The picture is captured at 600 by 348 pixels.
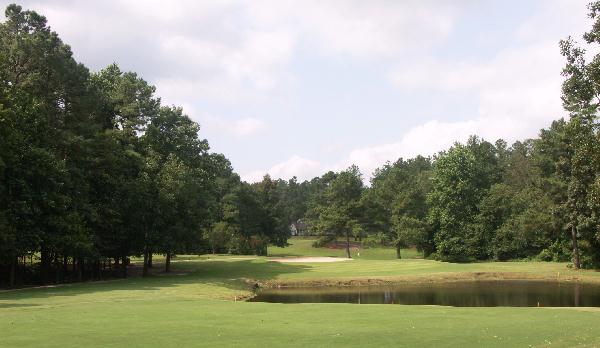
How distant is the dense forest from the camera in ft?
128

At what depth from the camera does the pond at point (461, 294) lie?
1405 inches

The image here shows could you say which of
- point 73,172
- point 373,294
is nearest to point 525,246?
point 373,294

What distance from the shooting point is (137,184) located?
4928 cm

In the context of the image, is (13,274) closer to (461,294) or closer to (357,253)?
(461,294)

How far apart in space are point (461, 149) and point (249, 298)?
51.9m

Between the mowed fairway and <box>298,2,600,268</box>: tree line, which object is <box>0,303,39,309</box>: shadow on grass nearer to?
the mowed fairway

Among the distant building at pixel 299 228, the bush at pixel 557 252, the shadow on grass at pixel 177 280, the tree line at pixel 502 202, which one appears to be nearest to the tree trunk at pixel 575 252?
the tree line at pixel 502 202

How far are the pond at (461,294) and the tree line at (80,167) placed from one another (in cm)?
1398

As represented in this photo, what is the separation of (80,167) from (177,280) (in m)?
13.7

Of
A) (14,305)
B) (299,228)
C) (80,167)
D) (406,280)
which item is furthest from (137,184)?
(299,228)

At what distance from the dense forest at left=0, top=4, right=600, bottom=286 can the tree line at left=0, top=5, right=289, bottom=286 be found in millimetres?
122

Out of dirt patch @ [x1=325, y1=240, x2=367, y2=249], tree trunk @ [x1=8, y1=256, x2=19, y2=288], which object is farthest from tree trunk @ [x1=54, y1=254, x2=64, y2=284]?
dirt patch @ [x1=325, y1=240, x2=367, y2=249]

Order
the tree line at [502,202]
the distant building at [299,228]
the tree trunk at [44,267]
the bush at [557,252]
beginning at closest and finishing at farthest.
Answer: the tree line at [502,202] < the tree trunk at [44,267] < the bush at [557,252] < the distant building at [299,228]

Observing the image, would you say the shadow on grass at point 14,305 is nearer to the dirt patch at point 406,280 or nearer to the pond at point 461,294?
the pond at point 461,294
